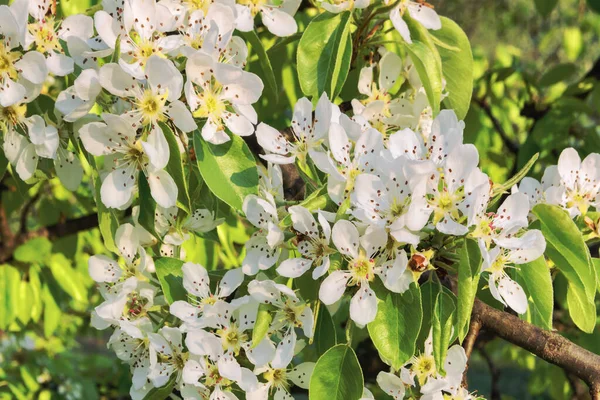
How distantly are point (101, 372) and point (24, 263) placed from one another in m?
1.36

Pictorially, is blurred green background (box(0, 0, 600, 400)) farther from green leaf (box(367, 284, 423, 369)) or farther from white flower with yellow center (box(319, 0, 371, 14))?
green leaf (box(367, 284, 423, 369))

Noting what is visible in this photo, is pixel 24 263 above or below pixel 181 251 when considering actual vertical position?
below

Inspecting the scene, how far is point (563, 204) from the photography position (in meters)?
1.23

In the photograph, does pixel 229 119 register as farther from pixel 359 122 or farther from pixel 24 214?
pixel 24 214

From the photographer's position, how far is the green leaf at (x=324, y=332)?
3.84 ft

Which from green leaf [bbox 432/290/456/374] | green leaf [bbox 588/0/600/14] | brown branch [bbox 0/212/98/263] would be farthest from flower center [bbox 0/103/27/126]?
green leaf [bbox 588/0/600/14]

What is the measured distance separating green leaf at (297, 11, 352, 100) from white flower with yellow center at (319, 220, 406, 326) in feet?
1.14

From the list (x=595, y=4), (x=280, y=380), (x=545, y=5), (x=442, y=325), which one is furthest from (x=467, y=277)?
(x=545, y=5)

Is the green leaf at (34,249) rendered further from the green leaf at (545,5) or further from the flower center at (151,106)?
the green leaf at (545,5)

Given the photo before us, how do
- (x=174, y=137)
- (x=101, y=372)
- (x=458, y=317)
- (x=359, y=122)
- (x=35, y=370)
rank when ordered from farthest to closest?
(x=101, y=372)
(x=35, y=370)
(x=359, y=122)
(x=174, y=137)
(x=458, y=317)

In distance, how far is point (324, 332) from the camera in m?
1.18

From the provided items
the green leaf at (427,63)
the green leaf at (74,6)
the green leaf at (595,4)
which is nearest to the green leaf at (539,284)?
the green leaf at (427,63)

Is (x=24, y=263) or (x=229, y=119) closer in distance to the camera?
(x=229, y=119)

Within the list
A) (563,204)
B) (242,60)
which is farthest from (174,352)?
(563,204)
